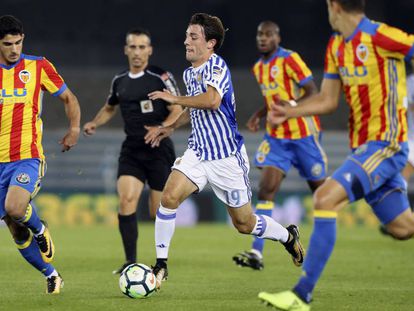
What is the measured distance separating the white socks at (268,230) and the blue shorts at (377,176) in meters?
1.79

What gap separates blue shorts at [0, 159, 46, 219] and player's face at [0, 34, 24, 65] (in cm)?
82

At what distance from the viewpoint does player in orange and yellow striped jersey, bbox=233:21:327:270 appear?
10.9 meters

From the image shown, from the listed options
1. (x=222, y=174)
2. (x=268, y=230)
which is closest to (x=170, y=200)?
(x=222, y=174)

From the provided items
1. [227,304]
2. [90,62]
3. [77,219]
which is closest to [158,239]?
[227,304]

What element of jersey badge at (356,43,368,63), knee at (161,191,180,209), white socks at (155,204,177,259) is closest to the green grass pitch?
white socks at (155,204,177,259)

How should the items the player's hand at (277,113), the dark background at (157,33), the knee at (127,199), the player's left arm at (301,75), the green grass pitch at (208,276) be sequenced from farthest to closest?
the dark background at (157,33), the player's left arm at (301,75), the knee at (127,199), the green grass pitch at (208,276), the player's hand at (277,113)

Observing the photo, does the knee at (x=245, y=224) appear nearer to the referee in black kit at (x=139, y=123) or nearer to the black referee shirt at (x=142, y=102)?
the referee in black kit at (x=139, y=123)

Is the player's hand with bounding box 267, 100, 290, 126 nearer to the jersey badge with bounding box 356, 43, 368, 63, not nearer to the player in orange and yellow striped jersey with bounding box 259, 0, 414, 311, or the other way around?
the player in orange and yellow striped jersey with bounding box 259, 0, 414, 311

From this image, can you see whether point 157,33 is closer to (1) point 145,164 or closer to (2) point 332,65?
(1) point 145,164

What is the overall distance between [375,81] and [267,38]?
14.8 feet

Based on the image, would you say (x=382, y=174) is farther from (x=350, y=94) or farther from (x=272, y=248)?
(x=272, y=248)

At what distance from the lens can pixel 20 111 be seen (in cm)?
809

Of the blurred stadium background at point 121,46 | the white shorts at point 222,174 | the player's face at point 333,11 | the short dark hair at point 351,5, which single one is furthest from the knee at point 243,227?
the blurred stadium background at point 121,46

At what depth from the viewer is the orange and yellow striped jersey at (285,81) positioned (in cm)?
1091
